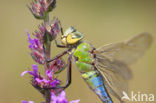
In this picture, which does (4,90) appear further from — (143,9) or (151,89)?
(143,9)

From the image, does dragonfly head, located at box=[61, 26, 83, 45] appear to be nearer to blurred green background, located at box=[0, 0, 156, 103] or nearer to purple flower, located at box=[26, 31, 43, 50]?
purple flower, located at box=[26, 31, 43, 50]

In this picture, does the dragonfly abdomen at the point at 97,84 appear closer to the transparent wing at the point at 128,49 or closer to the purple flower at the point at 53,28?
the transparent wing at the point at 128,49

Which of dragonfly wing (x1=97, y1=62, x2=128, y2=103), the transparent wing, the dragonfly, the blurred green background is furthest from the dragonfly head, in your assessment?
the blurred green background

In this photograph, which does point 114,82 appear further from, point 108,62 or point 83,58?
point 83,58

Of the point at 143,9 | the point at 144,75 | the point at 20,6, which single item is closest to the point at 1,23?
the point at 20,6

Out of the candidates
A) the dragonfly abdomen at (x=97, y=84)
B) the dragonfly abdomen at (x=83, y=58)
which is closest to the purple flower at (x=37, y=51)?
the dragonfly abdomen at (x=83, y=58)

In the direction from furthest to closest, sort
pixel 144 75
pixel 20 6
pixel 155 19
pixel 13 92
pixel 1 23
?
1. pixel 155 19
2. pixel 20 6
3. pixel 1 23
4. pixel 144 75
5. pixel 13 92
